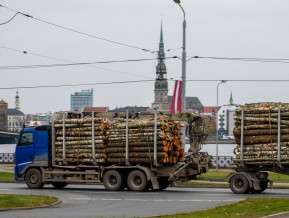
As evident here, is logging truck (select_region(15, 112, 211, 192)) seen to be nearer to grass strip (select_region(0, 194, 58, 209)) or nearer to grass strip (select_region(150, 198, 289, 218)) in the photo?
grass strip (select_region(0, 194, 58, 209))

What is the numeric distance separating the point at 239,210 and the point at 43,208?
610 centimetres

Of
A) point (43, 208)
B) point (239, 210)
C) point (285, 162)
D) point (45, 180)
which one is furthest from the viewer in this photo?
point (45, 180)

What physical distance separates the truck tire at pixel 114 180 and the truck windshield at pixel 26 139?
3939mm

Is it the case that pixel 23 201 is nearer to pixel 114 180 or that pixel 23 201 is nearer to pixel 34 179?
pixel 114 180

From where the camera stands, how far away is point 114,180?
27.9 m

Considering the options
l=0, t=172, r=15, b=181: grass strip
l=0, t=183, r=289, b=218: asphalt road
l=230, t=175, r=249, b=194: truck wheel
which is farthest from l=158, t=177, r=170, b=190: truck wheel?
l=0, t=172, r=15, b=181: grass strip

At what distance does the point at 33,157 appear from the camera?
2961 cm

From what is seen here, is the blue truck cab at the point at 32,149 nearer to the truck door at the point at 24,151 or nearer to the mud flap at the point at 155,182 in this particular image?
the truck door at the point at 24,151

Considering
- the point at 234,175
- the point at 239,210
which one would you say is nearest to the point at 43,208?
the point at 239,210

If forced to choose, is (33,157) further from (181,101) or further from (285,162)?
(285,162)

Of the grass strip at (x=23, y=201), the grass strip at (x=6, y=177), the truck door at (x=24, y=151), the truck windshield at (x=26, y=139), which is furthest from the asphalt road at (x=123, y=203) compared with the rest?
the grass strip at (x=6, y=177)

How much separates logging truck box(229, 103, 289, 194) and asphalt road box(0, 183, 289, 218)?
37.5 inches

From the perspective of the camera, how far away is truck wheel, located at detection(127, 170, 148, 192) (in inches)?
1070

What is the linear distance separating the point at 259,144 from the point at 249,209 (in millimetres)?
7178
